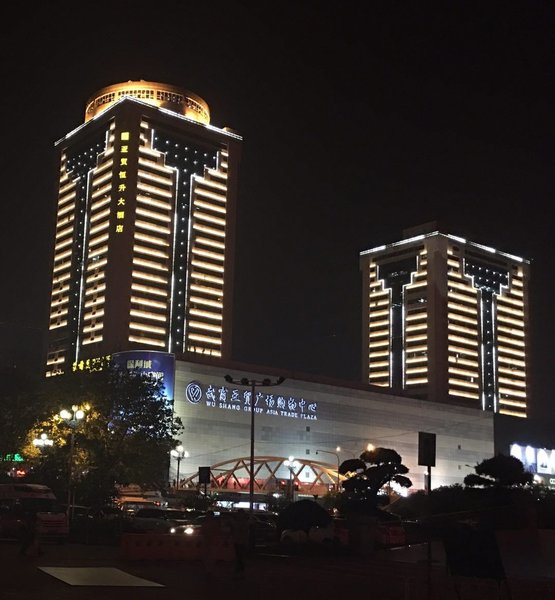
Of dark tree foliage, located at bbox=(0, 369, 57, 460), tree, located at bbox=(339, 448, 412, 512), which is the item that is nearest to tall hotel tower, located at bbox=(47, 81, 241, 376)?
dark tree foliage, located at bbox=(0, 369, 57, 460)

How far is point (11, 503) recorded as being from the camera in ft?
131

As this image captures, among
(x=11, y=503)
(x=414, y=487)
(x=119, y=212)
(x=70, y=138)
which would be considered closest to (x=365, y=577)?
(x=11, y=503)

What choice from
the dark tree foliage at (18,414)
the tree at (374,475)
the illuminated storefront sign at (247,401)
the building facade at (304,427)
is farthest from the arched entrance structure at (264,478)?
the dark tree foliage at (18,414)

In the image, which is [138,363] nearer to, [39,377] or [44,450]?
[39,377]

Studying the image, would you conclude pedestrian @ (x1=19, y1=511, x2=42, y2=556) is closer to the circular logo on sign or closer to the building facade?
the building facade

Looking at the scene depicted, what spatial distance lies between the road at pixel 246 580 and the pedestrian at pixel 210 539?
0.40m

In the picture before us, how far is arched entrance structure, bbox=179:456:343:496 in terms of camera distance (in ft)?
340

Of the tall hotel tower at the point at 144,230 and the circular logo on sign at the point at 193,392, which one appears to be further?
the tall hotel tower at the point at 144,230

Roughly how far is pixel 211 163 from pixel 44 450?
120m

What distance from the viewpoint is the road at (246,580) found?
655 inches

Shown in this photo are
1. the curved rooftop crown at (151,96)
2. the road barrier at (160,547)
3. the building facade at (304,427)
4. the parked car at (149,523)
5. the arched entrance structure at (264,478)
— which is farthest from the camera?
the curved rooftop crown at (151,96)

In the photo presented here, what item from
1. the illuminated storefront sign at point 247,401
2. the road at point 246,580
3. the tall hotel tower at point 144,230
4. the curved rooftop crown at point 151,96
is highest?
the curved rooftop crown at point 151,96

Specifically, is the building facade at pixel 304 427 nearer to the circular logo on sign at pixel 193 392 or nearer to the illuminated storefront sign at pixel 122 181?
the circular logo on sign at pixel 193 392

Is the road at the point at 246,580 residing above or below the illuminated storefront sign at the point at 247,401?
below
